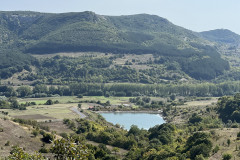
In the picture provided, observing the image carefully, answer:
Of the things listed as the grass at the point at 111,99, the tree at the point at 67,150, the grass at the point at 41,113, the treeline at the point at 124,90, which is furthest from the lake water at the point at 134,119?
the tree at the point at 67,150

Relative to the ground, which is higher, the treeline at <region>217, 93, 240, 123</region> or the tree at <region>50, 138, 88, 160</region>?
the tree at <region>50, 138, 88, 160</region>

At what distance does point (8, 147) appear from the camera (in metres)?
55.4

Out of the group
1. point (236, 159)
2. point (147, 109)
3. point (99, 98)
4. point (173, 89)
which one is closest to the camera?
point (236, 159)

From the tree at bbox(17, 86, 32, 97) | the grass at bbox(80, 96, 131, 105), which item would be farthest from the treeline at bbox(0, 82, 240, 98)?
the grass at bbox(80, 96, 131, 105)

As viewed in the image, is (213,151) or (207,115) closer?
(213,151)

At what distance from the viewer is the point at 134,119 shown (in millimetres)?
132875

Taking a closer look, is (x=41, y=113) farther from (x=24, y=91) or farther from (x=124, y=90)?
(x=124, y=90)

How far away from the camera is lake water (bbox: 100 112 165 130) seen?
124 meters

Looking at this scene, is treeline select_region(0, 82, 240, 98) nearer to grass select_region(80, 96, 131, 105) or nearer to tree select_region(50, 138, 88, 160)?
grass select_region(80, 96, 131, 105)

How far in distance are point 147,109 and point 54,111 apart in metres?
44.4

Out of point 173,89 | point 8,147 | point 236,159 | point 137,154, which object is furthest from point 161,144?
point 173,89

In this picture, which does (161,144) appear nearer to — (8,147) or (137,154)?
(137,154)

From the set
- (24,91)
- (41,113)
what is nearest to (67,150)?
(41,113)

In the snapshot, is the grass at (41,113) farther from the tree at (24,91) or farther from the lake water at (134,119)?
the tree at (24,91)
